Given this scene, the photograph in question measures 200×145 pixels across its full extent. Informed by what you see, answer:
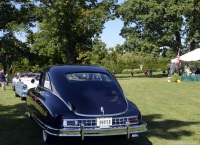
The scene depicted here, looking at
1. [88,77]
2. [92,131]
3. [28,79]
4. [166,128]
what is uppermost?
[88,77]

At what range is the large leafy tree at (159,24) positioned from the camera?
43.4 m

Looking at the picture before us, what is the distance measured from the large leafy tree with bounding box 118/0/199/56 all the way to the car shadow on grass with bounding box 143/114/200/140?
34763 millimetres

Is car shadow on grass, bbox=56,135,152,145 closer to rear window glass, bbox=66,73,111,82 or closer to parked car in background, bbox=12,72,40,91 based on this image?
rear window glass, bbox=66,73,111,82

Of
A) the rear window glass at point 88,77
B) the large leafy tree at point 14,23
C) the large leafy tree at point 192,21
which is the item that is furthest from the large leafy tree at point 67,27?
the rear window glass at point 88,77

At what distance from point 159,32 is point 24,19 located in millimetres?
20307

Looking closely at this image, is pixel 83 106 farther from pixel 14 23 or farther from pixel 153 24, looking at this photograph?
pixel 153 24

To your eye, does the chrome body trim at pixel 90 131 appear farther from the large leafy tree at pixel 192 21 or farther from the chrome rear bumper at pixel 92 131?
the large leafy tree at pixel 192 21

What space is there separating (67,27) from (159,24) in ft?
46.5

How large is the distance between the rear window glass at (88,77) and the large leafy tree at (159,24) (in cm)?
3697

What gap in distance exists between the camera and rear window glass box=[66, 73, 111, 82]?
6942 millimetres

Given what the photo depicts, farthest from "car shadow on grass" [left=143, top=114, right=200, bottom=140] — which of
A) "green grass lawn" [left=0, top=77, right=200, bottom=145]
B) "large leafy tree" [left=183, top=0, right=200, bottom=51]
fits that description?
"large leafy tree" [left=183, top=0, right=200, bottom=51]

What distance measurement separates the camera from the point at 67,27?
4472 centimetres

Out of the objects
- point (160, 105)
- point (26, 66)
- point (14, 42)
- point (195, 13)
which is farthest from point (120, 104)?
point (26, 66)

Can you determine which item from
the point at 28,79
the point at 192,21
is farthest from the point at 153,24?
the point at 28,79
